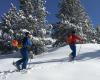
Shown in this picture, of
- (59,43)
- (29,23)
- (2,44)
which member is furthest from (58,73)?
(2,44)

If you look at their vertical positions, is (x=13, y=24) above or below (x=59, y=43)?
above

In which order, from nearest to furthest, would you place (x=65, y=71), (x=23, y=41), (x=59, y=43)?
(x=65, y=71) < (x=23, y=41) < (x=59, y=43)

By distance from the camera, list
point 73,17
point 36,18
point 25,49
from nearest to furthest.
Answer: point 25,49, point 36,18, point 73,17

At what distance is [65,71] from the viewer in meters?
15.9

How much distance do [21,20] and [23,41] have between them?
27.3 m

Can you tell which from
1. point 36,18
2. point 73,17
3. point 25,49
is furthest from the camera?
point 73,17

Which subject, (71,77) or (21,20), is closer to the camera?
(71,77)

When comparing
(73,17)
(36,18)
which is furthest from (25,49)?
(73,17)

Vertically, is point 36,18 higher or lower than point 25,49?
higher

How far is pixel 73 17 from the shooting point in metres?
52.3

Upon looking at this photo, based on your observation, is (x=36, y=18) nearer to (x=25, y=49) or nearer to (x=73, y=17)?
(x=73, y=17)

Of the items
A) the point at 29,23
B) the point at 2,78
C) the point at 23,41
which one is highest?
the point at 29,23

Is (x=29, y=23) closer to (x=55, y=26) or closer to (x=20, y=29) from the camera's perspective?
(x=20, y=29)

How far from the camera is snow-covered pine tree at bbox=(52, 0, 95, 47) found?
165ft
